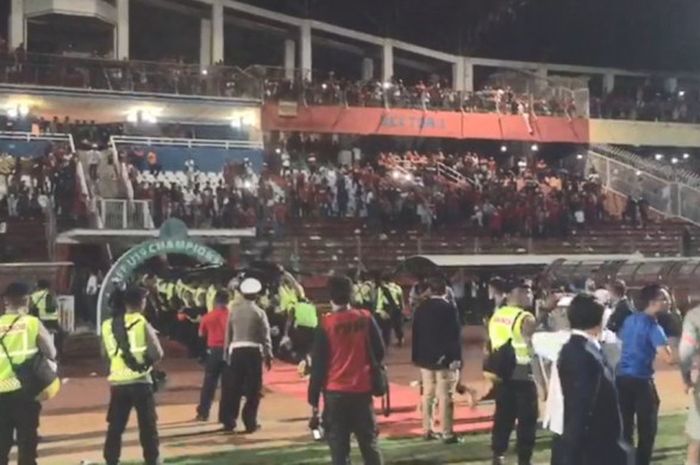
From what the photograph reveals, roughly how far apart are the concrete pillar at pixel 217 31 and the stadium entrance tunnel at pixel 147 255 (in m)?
22.2

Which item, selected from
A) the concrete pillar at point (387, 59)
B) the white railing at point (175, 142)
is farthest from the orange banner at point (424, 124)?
the concrete pillar at point (387, 59)

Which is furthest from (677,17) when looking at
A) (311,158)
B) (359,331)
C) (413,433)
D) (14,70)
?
(359,331)

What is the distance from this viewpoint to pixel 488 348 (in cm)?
970

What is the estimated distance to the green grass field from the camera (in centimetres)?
1001

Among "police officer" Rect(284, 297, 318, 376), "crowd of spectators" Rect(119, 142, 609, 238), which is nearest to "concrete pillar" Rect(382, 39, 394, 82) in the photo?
"crowd of spectators" Rect(119, 142, 609, 238)

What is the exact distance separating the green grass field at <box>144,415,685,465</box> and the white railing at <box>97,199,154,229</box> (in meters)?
15.0

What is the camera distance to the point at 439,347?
34.9 ft

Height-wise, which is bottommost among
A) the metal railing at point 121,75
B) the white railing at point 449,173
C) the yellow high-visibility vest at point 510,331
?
the yellow high-visibility vest at point 510,331

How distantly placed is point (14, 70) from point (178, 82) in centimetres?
479

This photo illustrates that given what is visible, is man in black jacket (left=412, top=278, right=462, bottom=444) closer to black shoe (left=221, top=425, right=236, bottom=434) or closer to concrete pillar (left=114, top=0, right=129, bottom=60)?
black shoe (left=221, top=425, right=236, bottom=434)

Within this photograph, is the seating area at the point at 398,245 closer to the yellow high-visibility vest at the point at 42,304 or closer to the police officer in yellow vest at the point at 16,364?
the yellow high-visibility vest at the point at 42,304

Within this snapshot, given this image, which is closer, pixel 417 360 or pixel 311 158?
pixel 417 360

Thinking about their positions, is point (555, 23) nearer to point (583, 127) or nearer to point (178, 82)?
point (583, 127)

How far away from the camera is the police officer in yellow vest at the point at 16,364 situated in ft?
26.5
